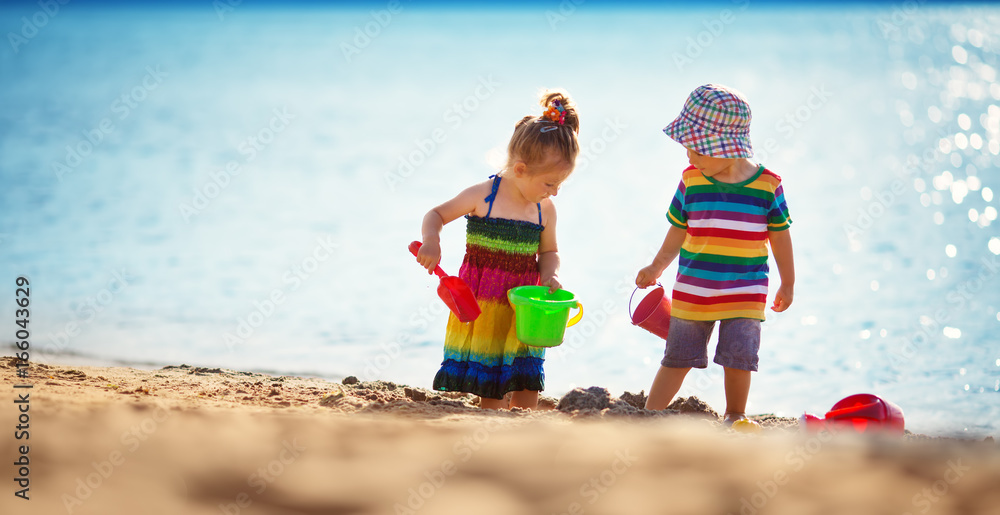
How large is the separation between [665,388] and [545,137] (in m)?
1.07

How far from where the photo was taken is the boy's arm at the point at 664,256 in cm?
355

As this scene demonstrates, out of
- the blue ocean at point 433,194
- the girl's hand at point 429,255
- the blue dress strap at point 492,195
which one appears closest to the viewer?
the girl's hand at point 429,255

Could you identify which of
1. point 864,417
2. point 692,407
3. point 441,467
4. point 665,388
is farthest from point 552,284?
point 441,467

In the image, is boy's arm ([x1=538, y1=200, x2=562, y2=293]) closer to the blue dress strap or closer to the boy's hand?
the blue dress strap

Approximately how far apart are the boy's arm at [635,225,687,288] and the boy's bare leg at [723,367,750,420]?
1.47 ft

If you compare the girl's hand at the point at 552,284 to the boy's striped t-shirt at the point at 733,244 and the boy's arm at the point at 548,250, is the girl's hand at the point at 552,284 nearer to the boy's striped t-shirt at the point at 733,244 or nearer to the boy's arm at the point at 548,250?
the boy's arm at the point at 548,250

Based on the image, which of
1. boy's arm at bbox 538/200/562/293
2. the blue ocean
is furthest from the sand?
the blue ocean

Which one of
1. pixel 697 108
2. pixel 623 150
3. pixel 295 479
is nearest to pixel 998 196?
pixel 623 150

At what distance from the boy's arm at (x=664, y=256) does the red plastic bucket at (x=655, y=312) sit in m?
0.09

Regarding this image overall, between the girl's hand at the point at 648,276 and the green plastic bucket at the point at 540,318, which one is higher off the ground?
the girl's hand at the point at 648,276

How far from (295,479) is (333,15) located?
21887mm

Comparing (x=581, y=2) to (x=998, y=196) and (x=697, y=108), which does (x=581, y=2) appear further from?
(x=697, y=108)

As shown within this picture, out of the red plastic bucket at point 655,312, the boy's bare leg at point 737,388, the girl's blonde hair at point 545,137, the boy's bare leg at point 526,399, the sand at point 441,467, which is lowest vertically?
the sand at point 441,467

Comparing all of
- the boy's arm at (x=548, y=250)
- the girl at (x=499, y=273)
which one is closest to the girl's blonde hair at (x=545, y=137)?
the girl at (x=499, y=273)
